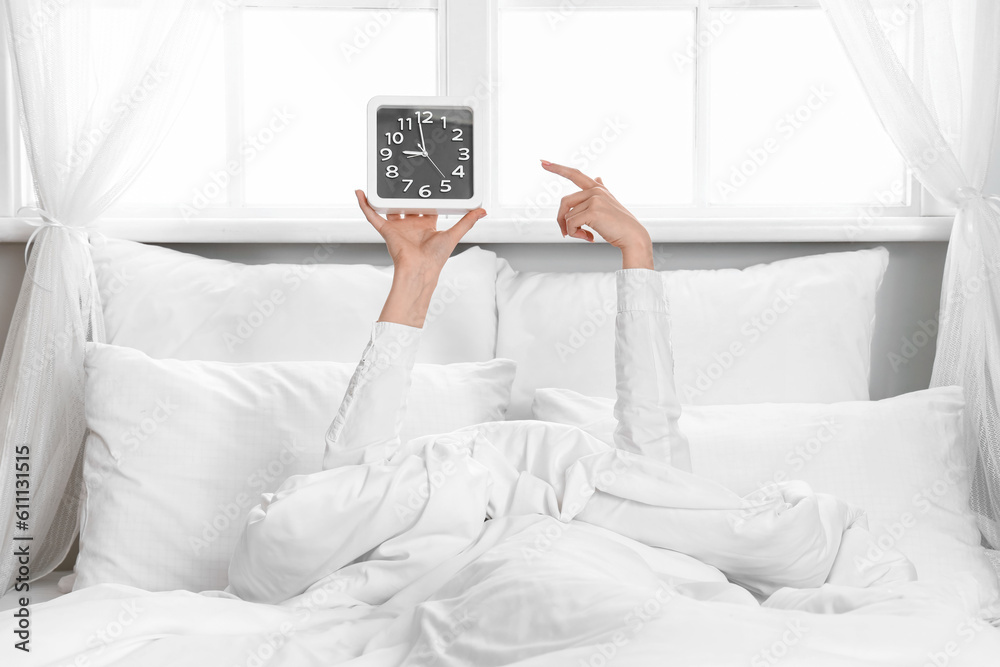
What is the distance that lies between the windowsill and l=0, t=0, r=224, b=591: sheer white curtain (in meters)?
0.14

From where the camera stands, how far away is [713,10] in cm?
201

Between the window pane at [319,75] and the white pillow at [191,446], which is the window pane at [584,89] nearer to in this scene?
the window pane at [319,75]

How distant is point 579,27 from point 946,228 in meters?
0.98

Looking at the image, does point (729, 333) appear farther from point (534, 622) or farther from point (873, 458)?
point (534, 622)

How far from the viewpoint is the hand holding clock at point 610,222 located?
143 centimetres

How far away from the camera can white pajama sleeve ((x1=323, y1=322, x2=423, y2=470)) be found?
4.29 feet

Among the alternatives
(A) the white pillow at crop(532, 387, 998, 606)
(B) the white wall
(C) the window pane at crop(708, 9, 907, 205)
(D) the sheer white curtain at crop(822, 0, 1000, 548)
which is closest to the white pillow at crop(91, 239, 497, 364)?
(B) the white wall

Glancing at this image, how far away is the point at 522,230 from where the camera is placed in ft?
6.19

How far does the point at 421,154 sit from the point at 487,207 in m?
0.62

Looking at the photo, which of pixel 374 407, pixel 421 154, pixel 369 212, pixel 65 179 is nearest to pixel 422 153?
pixel 421 154

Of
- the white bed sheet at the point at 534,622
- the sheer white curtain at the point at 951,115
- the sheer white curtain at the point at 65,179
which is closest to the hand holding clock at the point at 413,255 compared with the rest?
the white bed sheet at the point at 534,622

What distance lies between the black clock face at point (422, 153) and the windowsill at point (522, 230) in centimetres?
50

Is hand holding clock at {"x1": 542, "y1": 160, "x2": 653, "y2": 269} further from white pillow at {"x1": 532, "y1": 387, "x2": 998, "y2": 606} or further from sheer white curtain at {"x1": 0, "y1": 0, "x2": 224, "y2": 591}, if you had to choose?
sheer white curtain at {"x1": 0, "y1": 0, "x2": 224, "y2": 591}

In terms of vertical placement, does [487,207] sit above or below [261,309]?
above
